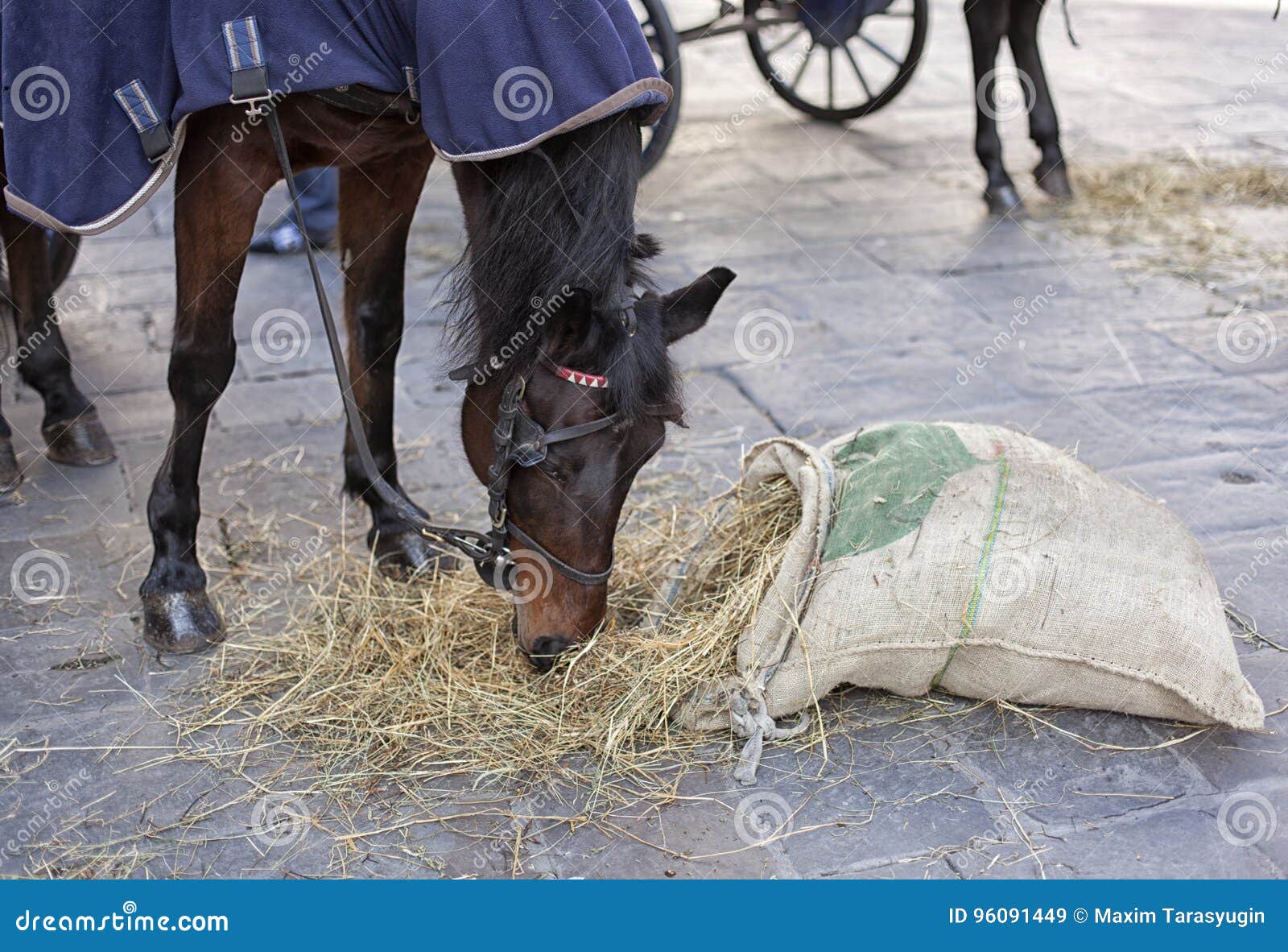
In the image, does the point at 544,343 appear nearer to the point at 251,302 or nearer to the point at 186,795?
the point at 186,795

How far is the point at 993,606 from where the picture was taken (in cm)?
243

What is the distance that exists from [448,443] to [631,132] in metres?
1.75

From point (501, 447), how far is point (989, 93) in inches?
162

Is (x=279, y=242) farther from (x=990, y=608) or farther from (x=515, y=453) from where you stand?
(x=990, y=608)

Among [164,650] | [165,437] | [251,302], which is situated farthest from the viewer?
[251,302]

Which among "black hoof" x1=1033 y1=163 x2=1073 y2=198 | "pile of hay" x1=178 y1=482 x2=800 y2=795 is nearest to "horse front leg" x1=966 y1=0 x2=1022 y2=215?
"black hoof" x1=1033 y1=163 x2=1073 y2=198

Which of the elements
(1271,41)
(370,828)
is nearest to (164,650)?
(370,828)

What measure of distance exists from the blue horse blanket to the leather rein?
93 millimetres

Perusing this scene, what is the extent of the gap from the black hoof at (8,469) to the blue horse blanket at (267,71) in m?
1.17

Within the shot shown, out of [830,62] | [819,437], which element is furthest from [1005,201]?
[819,437]

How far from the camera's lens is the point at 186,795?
233 centimetres

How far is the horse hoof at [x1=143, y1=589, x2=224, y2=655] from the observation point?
2.80 metres

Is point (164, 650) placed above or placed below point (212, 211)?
below

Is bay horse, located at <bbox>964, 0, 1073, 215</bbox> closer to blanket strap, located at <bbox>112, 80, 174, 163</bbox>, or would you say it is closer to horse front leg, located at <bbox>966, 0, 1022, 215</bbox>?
horse front leg, located at <bbox>966, 0, 1022, 215</bbox>
